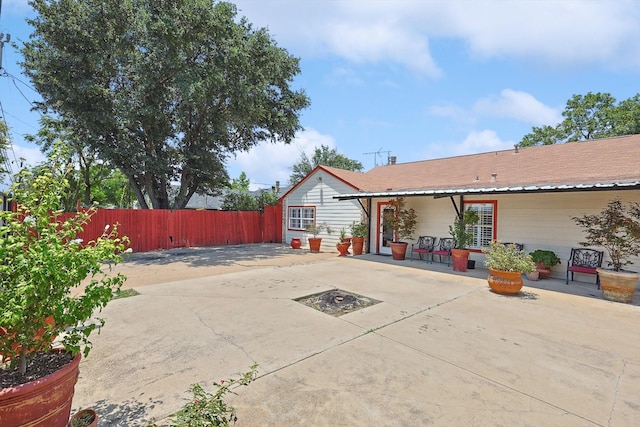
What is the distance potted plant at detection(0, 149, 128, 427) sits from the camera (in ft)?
5.37

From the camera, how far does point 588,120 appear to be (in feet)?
74.7

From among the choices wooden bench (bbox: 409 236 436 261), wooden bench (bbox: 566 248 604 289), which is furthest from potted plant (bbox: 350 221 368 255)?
wooden bench (bbox: 566 248 604 289)

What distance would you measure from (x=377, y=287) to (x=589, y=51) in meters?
11.0

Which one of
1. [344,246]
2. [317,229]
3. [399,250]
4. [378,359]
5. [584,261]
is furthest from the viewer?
[317,229]

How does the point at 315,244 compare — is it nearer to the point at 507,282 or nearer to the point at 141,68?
the point at 507,282

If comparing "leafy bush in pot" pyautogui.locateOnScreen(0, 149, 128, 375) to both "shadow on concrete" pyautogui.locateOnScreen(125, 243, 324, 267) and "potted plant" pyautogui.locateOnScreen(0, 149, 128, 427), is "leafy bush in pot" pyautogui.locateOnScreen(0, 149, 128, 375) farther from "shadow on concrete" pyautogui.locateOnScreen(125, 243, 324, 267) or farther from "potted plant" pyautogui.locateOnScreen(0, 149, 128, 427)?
"shadow on concrete" pyautogui.locateOnScreen(125, 243, 324, 267)

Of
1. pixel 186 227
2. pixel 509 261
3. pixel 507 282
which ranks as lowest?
pixel 507 282

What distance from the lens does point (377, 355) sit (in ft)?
11.2

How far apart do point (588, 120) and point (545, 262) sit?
22.4m

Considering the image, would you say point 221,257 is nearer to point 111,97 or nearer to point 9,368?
point 111,97

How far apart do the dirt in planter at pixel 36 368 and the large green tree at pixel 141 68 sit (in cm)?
1050

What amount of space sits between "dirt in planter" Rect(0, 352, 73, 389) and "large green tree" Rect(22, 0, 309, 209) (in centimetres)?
1050

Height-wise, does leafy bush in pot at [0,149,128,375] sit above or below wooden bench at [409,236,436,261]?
above

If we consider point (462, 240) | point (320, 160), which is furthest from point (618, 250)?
point (320, 160)
